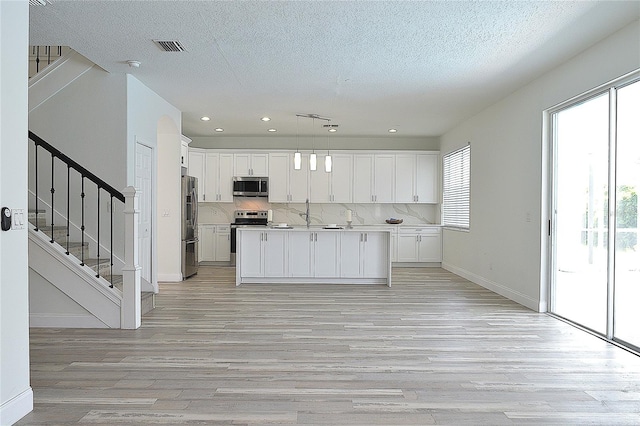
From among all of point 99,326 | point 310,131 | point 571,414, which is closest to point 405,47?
point 571,414

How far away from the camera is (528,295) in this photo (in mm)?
5766

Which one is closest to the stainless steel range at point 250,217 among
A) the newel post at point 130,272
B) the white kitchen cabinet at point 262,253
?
the white kitchen cabinet at point 262,253

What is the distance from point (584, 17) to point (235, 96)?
4.30m

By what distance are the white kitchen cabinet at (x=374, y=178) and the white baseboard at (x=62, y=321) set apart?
6263 mm

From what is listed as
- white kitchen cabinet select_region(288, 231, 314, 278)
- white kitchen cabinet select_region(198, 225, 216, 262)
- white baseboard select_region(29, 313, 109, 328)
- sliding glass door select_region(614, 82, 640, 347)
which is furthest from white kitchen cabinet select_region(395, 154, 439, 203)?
white baseboard select_region(29, 313, 109, 328)

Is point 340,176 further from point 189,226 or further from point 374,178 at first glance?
point 189,226

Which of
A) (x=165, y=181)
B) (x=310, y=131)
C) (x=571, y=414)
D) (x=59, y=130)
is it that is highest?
(x=310, y=131)

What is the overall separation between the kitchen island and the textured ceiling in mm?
1962

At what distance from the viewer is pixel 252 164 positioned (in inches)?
392

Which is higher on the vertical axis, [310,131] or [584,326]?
[310,131]

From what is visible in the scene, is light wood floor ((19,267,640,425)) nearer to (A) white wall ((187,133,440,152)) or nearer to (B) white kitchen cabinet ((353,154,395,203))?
(B) white kitchen cabinet ((353,154,395,203))

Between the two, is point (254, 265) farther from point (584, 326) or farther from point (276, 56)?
point (584, 326)
